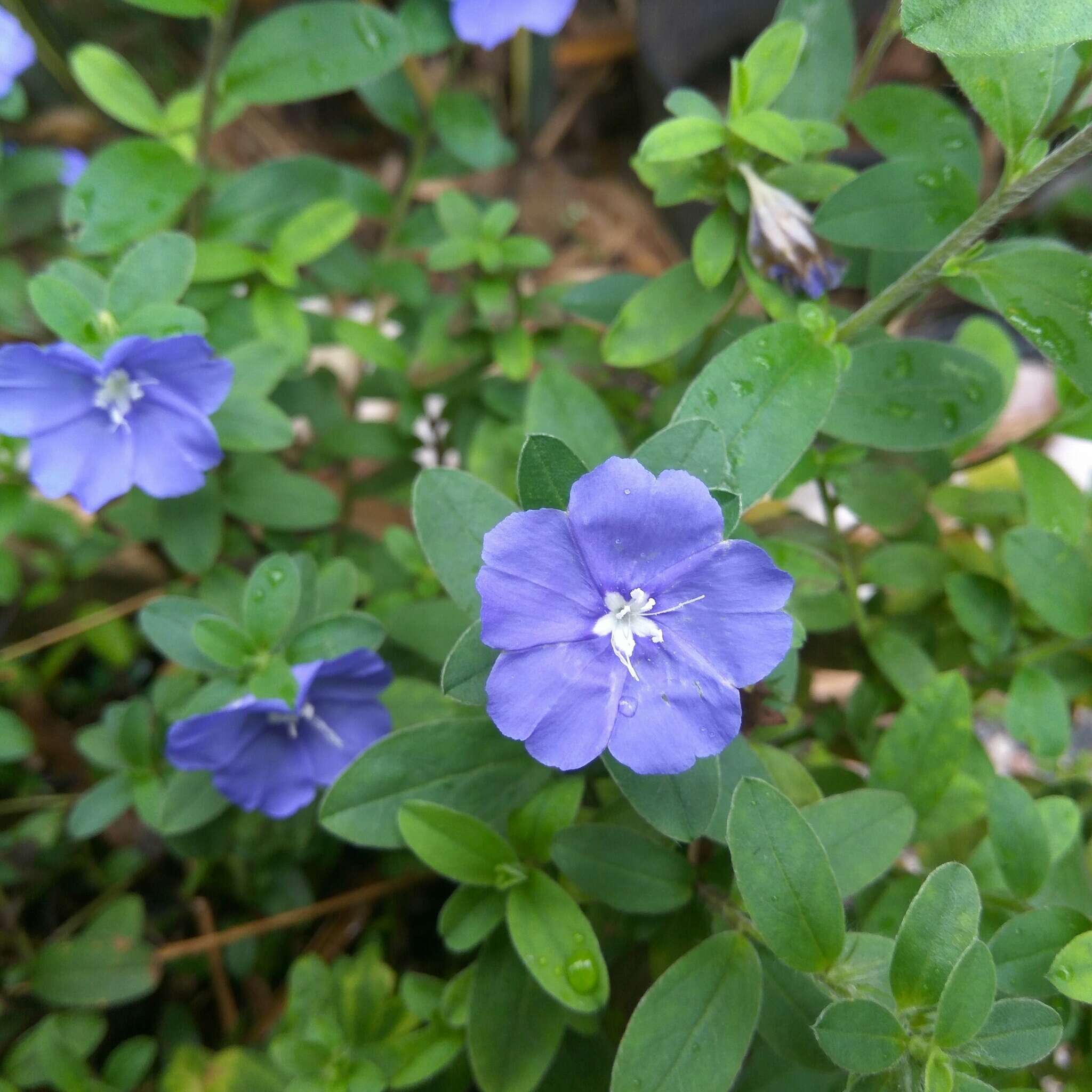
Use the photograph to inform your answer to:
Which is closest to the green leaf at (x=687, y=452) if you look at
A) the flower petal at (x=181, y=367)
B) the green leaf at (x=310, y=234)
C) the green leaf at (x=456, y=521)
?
the green leaf at (x=456, y=521)

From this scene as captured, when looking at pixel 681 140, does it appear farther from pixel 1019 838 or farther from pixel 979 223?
pixel 1019 838

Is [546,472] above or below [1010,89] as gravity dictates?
below

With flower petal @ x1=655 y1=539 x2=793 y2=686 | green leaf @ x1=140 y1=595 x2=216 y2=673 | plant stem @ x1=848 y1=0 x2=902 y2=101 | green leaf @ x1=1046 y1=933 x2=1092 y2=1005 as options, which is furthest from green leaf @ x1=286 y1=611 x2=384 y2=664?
plant stem @ x1=848 y1=0 x2=902 y2=101

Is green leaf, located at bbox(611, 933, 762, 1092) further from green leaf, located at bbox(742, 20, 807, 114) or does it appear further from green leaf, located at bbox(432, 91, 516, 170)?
green leaf, located at bbox(432, 91, 516, 170)

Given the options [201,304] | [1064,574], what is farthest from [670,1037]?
[201,304]

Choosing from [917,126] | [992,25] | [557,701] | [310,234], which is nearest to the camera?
[992,25]

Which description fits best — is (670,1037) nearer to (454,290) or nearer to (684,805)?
(684,805)

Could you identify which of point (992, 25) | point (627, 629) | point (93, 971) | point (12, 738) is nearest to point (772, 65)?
point (992, 25)
